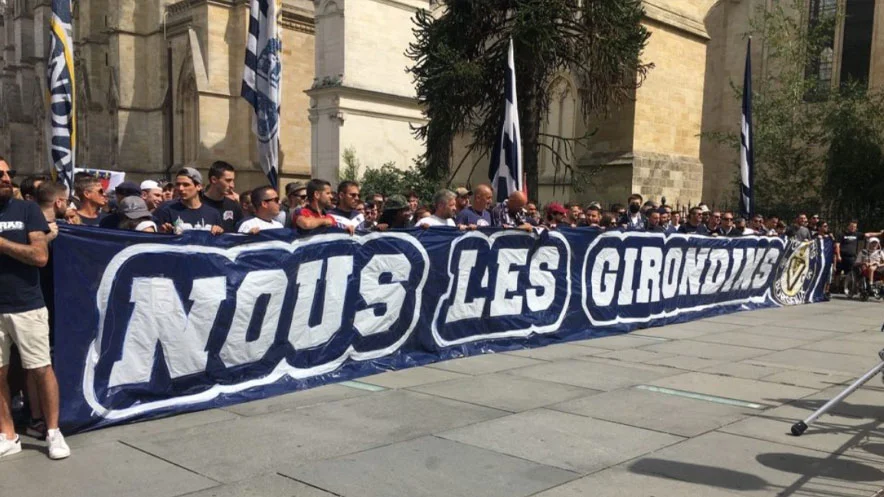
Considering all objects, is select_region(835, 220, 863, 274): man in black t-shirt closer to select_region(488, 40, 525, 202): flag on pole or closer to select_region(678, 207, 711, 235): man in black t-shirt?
select_region(678, 207, 711, 235): man in black t-shirt

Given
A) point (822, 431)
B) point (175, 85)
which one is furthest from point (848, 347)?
point (175, 85)

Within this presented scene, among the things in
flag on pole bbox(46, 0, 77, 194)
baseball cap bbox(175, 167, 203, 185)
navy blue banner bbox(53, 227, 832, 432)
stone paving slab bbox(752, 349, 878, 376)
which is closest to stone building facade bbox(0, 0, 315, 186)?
flag on pole bbox(46, 0, 77, 194)

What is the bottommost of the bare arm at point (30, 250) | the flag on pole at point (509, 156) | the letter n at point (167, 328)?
the letter n at point (167, 328)

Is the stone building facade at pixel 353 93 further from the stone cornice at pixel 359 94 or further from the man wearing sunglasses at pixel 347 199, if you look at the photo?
the man wearing sunglasses at pixel 347 199

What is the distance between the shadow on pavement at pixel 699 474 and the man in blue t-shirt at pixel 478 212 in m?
4.26

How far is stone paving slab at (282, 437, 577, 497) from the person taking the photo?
157 inches

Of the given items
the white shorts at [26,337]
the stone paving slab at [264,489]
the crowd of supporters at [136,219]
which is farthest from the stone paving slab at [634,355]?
the white shorts at [26,337]

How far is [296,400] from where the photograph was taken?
19.6 feet

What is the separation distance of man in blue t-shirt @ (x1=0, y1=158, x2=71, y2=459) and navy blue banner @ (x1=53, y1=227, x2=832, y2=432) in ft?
1.26

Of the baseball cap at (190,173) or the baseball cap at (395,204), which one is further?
the baseball cap at (395,204)

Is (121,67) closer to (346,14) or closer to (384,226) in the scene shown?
(346,14)

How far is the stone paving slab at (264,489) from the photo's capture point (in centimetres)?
386

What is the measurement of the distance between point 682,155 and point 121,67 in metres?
31.0

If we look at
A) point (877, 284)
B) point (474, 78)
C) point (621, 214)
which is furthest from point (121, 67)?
point (877, 284)
